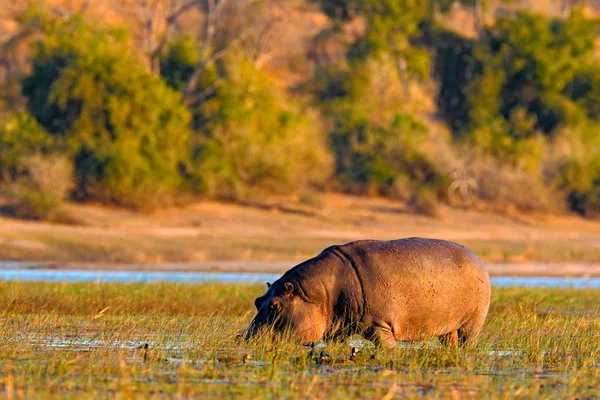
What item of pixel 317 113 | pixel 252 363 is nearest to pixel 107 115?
pixel 317 113

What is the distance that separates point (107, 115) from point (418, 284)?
1925 centimetres

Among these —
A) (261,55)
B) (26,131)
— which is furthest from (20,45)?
(26,131)

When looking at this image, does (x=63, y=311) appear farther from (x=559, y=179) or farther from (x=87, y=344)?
(x=559, y=179)

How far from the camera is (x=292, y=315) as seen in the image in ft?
27.6

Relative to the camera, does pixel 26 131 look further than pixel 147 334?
Yes

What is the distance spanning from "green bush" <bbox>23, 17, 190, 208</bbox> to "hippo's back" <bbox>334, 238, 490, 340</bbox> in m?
17.2

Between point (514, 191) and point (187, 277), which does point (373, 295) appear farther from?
point (514, 191)

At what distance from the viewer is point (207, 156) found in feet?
90.7

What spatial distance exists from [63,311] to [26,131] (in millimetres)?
14960

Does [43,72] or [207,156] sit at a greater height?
[43,72]

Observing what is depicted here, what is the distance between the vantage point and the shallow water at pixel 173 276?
18656mm

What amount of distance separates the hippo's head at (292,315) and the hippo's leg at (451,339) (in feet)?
4.12

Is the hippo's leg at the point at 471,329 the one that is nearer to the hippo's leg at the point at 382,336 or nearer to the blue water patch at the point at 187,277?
the hippo's leg at the point at 382,336

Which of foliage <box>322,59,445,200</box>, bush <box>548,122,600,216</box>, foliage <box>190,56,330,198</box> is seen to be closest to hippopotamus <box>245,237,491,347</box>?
foliage <box>190,56,330,198</box>
